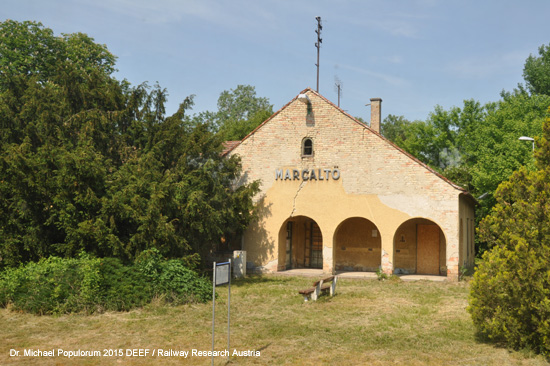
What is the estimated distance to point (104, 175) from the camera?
14.3 meters

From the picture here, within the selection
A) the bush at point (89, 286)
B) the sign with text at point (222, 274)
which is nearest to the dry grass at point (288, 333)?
the bush at point (89, 286)

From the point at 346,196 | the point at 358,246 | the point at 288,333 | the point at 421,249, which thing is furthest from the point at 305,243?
the point at 288,333

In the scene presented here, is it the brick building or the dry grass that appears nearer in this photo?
the dry grass

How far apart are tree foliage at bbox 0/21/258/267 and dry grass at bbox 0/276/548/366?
2445mm

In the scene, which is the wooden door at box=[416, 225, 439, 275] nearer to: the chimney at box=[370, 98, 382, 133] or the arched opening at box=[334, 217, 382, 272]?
the arched opening at box=[334, 217, 382, 272]

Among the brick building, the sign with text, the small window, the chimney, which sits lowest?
the sign with text

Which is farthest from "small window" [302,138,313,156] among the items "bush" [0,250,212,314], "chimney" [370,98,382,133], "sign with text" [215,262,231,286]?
"sign with text" [215,262,231,286]

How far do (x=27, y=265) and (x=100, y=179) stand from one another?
292cm

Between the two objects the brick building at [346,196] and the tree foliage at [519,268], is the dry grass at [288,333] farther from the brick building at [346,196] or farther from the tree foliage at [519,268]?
the brick building at [346,196]

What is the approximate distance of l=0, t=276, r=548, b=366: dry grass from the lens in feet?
28.8

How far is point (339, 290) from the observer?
1652 cm

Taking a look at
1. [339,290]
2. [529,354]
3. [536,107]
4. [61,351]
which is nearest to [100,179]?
[61,351]

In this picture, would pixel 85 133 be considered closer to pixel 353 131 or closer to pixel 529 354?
pixel 353 131

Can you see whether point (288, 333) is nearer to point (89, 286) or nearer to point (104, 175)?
point (89, 286)
